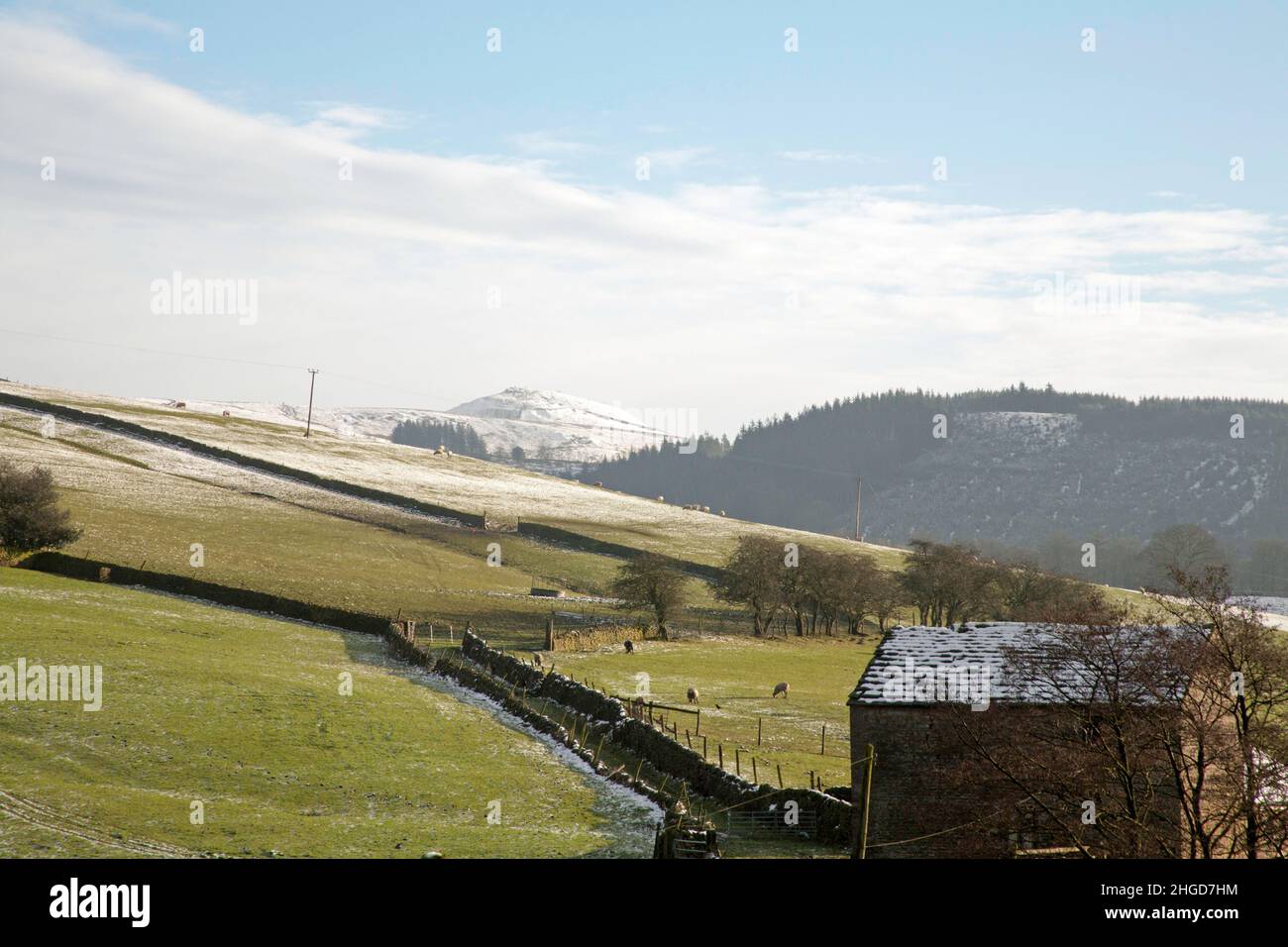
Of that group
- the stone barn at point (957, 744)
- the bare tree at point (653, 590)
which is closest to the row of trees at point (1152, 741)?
the stone barn at point (957, 744)

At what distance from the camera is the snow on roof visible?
33.4 m

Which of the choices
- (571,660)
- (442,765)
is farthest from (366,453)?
(442,765)

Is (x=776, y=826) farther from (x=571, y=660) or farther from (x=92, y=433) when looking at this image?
(x=92, y=433)

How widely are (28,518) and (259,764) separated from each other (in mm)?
45930

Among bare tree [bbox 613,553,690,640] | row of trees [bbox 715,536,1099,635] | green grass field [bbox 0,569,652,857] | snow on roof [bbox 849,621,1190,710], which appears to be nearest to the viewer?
green grass field [bbox 0,569,652,857]

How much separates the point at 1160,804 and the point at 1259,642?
5.86 metres

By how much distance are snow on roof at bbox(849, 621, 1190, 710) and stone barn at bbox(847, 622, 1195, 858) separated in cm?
4

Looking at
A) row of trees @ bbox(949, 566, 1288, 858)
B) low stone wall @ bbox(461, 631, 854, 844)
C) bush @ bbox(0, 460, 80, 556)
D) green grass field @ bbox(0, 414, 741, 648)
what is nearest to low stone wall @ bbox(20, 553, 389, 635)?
bush @ bbox(0, 460, 80, 556)

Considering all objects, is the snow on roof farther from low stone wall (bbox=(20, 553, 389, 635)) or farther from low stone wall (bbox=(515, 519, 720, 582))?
low stone wall (bbox=(515, 519, 720, 582))

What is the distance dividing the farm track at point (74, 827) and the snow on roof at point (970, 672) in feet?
67.0
